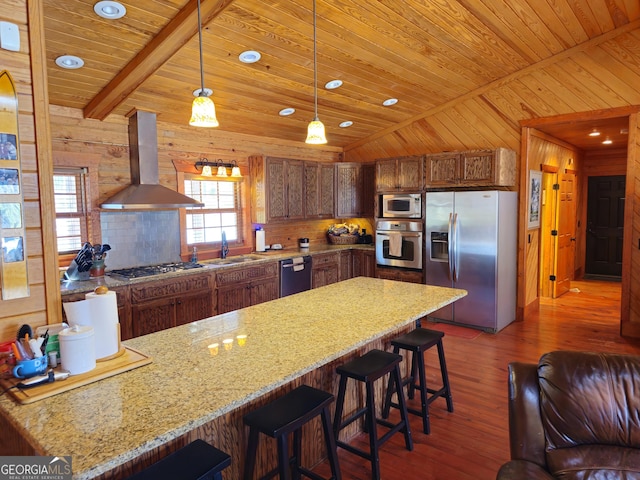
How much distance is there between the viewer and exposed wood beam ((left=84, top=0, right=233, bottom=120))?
9.48ft

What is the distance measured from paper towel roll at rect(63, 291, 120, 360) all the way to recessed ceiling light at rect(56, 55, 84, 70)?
7.52 feet

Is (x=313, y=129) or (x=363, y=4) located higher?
(x=363, y=4)

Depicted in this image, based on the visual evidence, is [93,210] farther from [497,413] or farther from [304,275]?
[497,413]

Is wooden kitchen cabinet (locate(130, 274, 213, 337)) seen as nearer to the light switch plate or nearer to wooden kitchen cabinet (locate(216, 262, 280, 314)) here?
wooden kitchen cabinet (locate(216, 262, 280, 314))

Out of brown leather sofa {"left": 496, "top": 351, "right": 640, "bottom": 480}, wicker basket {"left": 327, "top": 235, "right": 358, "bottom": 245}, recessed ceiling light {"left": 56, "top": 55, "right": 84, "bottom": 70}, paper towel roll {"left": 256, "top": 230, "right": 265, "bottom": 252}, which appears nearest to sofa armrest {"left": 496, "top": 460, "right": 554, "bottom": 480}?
brown leather sofa {"left": 496, "top": 351, "right": 640, "bottom": 480}

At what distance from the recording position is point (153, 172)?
441 centimetres

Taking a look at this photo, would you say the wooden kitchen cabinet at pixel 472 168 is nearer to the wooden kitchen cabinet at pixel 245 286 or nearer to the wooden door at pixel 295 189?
the wooden door at pixel 295 189

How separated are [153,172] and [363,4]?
2.61 metres

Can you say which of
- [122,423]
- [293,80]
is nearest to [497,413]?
[122,423]

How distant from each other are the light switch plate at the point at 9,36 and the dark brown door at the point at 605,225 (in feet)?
30.3

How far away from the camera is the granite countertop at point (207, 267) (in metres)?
3.54

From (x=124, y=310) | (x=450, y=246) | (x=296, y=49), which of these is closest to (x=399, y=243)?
(x=450, y=246)

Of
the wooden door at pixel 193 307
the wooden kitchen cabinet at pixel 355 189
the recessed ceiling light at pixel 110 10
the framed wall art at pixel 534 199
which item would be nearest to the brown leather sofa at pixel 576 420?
the recessed ceiling light at pixel 110 10

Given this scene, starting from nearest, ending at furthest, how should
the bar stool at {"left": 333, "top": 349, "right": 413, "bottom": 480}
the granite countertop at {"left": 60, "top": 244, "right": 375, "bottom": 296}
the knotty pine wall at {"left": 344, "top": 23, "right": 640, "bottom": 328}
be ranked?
the bar stool at {"left": 333, "top": 349, "right": 413, "bottom": 480} → the granite countertop at {"left": 60, "top": 244, "right": 375, "bottom": 296} → the knotty pine wall at {"left": 344, "top": 23, "right": 640, "bottom": 328}
